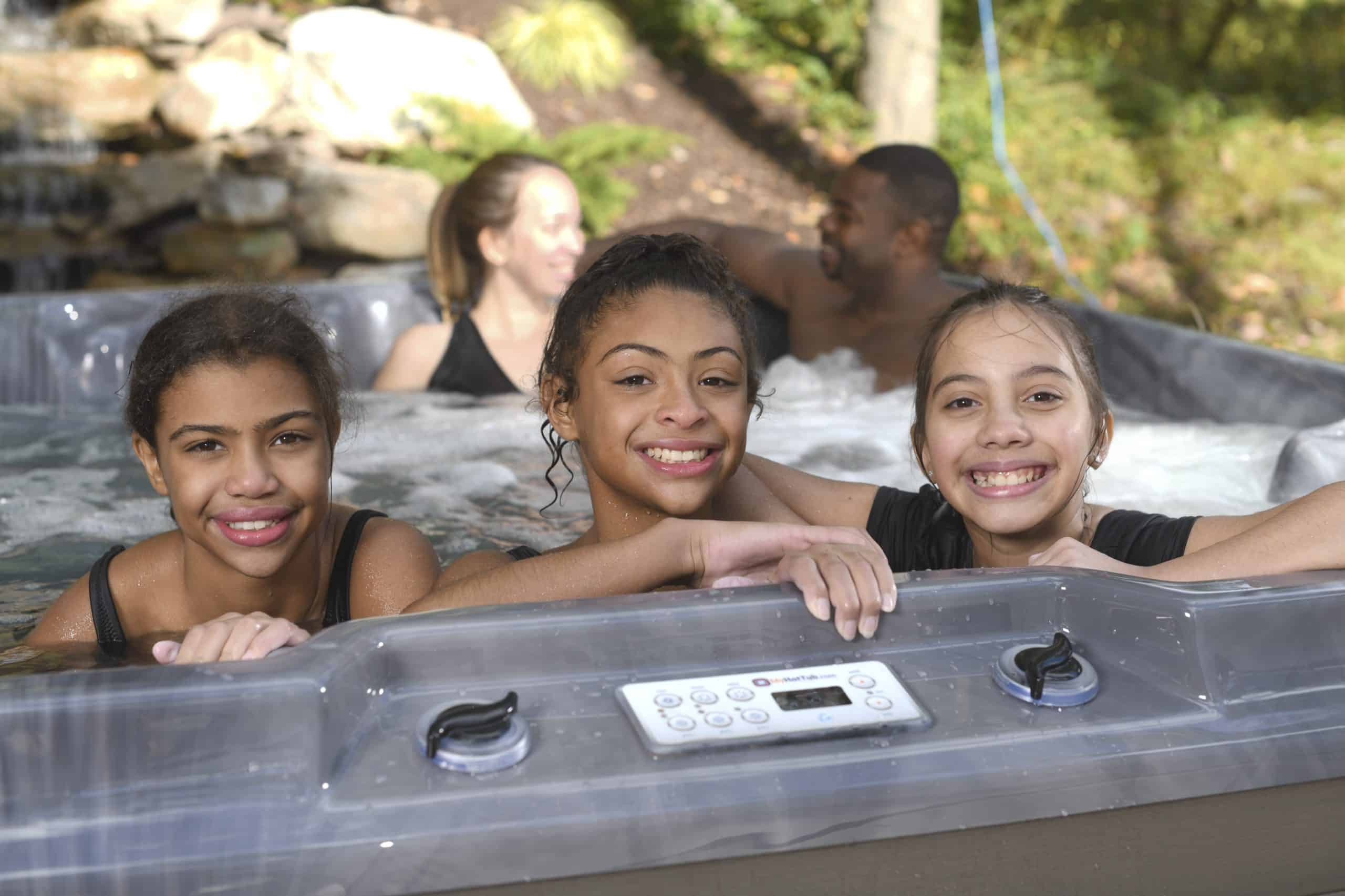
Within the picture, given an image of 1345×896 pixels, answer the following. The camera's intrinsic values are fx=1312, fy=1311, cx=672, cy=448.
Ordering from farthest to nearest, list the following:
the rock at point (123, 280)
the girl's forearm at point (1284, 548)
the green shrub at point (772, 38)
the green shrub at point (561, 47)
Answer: the green shrub at point (772, 38) → the green shrub at point (561, 47) → the rock at point (123, 280) → the girl's forearm at point (1284, 548)

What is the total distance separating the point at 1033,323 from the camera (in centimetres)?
188

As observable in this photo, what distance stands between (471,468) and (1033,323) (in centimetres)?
169

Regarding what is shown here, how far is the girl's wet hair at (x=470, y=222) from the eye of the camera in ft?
12.3

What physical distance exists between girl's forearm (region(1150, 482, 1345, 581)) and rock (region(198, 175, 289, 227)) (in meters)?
5.03

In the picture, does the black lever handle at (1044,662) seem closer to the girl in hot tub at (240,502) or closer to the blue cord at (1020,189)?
the girl in hot tub at (240,502)

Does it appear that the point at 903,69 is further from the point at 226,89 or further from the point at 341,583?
the point at 341,583

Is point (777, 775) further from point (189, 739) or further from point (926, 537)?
point (926, 537)

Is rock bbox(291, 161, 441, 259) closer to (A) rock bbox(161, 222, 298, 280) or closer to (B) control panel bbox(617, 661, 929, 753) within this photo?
(A) rock bbox(161, 222, 298, 280)

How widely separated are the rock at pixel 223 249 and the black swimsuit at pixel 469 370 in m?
2.46

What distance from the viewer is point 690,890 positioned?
1112 millimetres

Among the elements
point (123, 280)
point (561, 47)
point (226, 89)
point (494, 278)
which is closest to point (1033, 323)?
point (494, 278)

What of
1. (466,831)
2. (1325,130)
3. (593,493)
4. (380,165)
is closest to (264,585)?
(593,493)

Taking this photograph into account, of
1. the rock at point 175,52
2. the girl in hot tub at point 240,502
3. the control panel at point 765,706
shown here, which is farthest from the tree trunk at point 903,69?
the control panel at point 765,706

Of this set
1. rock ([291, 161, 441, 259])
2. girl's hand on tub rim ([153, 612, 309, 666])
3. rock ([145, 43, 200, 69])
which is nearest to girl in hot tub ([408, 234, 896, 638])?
girl's hand on tub rim ([153, 612, 309, 666])
